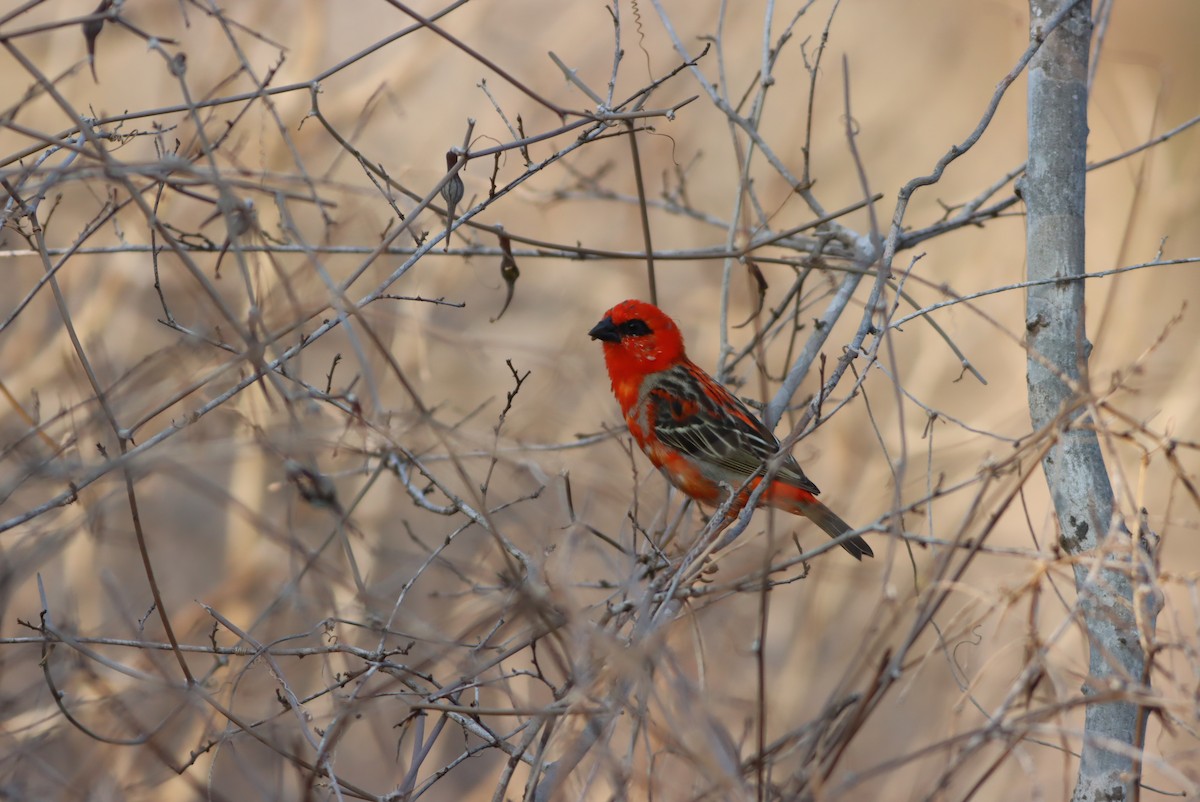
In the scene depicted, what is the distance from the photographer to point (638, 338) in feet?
18.8

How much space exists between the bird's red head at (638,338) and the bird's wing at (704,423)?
0.09 meters

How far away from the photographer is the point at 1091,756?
2564 mm

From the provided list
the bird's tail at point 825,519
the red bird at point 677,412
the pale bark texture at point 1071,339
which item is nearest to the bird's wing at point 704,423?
the red bird at point 677,412

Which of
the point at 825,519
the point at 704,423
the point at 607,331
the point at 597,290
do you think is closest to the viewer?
the point at 825,519

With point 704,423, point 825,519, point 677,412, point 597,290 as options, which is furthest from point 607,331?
point 597,290

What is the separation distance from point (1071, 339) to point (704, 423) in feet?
8.66

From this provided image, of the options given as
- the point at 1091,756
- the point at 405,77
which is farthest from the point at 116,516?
the point at 1091,756

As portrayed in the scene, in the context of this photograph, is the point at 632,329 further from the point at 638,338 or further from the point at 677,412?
the point at 677,412

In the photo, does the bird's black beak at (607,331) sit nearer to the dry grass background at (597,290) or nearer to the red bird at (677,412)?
the red bird at (677,412)

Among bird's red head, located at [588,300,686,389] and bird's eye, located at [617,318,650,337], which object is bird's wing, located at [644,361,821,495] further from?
bird's eye, located at [617,318,650,337]

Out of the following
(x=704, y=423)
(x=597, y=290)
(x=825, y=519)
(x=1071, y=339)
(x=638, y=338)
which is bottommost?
(x=1071, y=339)

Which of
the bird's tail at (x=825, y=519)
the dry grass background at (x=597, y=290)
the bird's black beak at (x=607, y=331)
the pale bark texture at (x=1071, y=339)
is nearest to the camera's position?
the pale bark texture at (x=1071, y=339)

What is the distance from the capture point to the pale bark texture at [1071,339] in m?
2.64

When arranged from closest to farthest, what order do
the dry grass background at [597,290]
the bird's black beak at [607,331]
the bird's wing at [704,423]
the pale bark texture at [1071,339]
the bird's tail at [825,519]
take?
1. the pale bark texture at [1071,339]
2. the bird's tail at [825,519]
3. the bird's wing at [704,423]
4. the bird's black beak at [607,331]
5. the dry grass background at [597,290]
